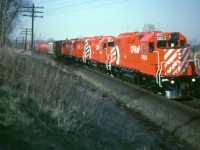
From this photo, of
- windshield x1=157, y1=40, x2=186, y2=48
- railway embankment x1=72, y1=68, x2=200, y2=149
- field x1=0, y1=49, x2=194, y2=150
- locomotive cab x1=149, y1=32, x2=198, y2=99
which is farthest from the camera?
windshield x1=157, y1=40, x2=186, y2=48

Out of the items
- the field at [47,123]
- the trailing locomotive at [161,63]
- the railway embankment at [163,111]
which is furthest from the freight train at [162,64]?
the field at [47,123]

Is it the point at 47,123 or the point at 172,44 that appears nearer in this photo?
the point at 47,123

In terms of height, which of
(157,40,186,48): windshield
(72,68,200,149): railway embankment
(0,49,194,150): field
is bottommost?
(72,68,200,149): railway embankment

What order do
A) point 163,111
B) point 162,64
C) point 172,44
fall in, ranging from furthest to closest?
point 172,44 → point 162,64 → point 163,111

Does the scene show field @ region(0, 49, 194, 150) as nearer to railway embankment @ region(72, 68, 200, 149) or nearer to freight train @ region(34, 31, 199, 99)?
railway embankment @ region(72, 68, 200, 149)

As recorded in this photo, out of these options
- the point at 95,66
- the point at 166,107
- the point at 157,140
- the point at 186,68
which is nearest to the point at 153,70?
the point at 186,68

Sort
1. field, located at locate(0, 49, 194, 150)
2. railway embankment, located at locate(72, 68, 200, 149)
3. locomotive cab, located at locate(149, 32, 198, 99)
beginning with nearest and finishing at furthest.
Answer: field, located at locate(0, 49, 194, 150), railway embankment, located at locate(72, 68, 200, 149), locomotive cab, located at locate(149, 32, 198, 99)

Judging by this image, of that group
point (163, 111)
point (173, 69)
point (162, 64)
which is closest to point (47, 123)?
point (163, 111)

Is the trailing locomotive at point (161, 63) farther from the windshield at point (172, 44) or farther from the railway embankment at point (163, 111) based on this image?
the railway embankment at point (163, 111)

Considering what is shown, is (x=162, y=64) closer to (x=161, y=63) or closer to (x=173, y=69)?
(x=161, y=63)

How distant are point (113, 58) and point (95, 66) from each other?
671cm

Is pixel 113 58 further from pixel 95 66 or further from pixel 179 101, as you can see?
pixel 179 101

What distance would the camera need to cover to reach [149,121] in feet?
37.8

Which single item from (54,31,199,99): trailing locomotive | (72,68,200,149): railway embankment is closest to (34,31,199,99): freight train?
(54,31,199,99): trailing locomotive
